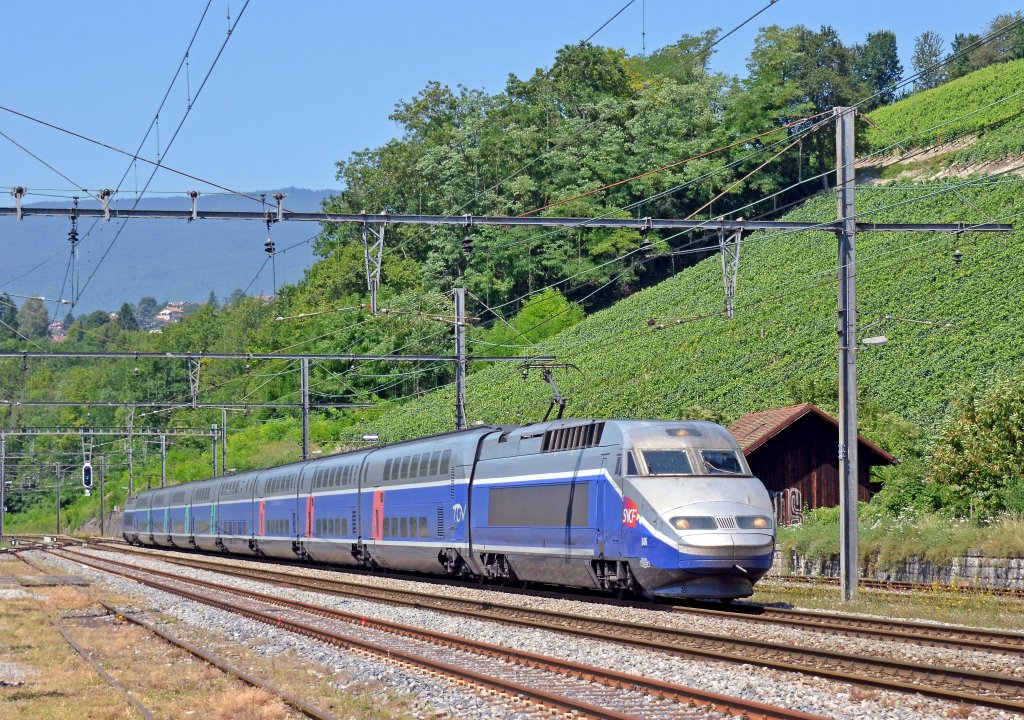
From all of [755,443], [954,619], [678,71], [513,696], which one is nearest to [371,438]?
[755,443]

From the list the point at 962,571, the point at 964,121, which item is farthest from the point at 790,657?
the point at 964,121

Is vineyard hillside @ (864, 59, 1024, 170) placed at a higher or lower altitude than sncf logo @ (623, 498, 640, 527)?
higher

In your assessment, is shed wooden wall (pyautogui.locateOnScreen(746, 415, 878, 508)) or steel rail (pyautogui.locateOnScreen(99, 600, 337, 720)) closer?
steel rail (pyautogui.locateOnScreen(99, 600, 337, 720))

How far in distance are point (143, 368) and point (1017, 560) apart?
449 feet

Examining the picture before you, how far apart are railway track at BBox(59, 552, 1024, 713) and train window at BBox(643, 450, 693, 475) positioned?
10.1 feet

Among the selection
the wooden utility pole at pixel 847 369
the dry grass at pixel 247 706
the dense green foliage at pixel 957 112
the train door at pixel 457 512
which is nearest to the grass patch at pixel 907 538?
the wooden utility pole at pixel 847 369

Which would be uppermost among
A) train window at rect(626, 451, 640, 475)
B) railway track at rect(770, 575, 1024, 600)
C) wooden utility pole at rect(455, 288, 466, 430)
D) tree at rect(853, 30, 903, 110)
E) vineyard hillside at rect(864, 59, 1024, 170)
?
tree at rect(853, 30, 903, 110)

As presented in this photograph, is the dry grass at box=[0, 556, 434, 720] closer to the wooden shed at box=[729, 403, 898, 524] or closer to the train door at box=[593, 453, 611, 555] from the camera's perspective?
the train door at box=[593, 453, 611, 555]

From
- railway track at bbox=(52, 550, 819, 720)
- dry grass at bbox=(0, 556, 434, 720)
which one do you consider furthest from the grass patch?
dry grass at bbox=(0, 556, 434, 720)

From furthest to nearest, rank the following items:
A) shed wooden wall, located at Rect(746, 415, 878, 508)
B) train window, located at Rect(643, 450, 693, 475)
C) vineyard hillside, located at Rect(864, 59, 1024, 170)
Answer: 1. vineyard hillside, located at Rect(864, 59, 1024, 170)
2. shed wooden wall, located at Rect(746, 415, 878, 508)
3. train window, located at Rect(643, 450, 693, 475)

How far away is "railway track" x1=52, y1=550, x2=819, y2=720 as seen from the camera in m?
12.8

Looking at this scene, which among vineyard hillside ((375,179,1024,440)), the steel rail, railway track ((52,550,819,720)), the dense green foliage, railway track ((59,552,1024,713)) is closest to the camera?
railway track ((52,550,819,720))

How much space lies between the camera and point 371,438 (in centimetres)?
4372

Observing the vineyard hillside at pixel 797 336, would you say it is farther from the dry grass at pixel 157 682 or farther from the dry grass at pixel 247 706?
the dry grass at pixel 247 706
